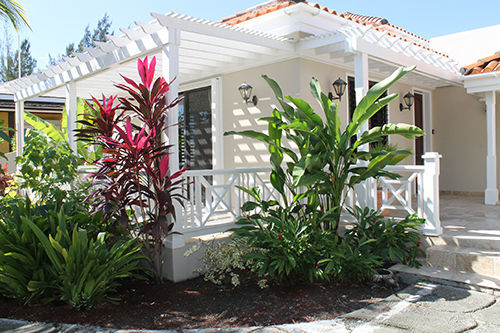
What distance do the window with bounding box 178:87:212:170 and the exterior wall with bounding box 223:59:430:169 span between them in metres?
0.54

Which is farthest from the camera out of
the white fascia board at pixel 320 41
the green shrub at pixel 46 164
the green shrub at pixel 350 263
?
→ the white fascia board at pixel 320 41

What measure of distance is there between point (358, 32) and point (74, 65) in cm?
478

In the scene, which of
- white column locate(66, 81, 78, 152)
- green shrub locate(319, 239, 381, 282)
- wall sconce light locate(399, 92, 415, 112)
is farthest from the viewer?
wall sconce light locate(399, 92, 415, 112)

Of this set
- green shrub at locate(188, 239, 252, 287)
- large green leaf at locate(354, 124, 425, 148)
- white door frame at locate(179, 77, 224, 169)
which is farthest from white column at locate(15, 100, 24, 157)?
large green leaf at locate(354, 124, 425, 148)

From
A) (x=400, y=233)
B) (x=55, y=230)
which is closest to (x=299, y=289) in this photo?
(x=400, y=233)

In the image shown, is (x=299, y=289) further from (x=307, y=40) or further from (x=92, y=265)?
(x=307, y=40)

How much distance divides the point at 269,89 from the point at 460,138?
17.8 feet

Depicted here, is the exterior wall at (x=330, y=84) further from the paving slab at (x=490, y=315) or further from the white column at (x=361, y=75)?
the paving slab at (x=490, y=315)

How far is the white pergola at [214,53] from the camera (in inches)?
209

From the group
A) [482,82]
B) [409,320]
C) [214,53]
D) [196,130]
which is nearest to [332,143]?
[409,320]

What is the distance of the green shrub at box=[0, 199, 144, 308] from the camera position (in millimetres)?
4195

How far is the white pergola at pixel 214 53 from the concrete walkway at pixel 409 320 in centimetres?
238

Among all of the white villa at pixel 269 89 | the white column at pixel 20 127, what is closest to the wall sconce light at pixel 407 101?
the white villa at pixel 269 89

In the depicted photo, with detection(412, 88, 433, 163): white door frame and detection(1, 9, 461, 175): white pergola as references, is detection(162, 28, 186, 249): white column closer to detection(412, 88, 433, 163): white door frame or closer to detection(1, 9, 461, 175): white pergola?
detection(1, 9, 461, 175): white pergola
